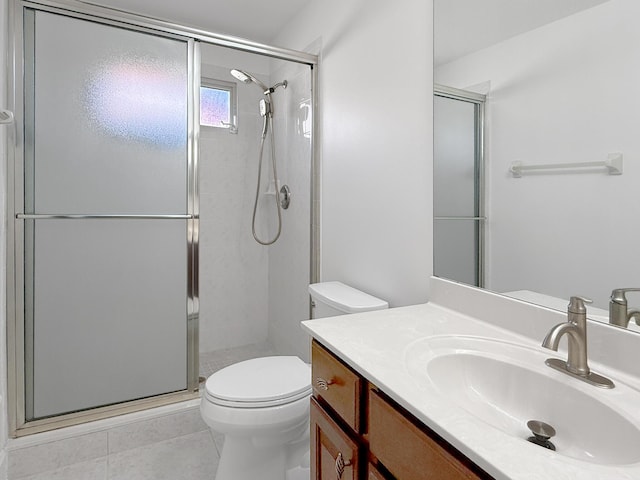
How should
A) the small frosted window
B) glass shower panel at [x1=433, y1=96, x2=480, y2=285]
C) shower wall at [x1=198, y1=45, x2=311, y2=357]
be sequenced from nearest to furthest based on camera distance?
glass shower panel at [x1=433, y1=96, x2=480, y2=285]
shower wall at [x1=198, y1=45, x2=311, y2=357]
the small frosted window

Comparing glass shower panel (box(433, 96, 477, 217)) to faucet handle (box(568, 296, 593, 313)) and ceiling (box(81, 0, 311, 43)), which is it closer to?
faucet handle (box(568, 296, 593, 313))

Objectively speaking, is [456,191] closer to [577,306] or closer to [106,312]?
[577,306]

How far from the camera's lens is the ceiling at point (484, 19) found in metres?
0.96

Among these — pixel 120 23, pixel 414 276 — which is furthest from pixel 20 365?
pixel 414 276

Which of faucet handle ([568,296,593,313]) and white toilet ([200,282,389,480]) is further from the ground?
faucet handle ([568,296,593,313])

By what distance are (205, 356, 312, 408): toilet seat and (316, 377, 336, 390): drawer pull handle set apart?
399 mm

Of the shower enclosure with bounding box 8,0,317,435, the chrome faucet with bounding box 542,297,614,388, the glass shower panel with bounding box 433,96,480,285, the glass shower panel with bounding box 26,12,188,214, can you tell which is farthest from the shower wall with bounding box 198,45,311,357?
the chrome faucet with bounding box 542,297,614,388

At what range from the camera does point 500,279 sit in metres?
1.11

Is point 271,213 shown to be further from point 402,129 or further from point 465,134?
point 465,134

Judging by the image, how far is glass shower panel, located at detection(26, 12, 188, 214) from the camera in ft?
5.45

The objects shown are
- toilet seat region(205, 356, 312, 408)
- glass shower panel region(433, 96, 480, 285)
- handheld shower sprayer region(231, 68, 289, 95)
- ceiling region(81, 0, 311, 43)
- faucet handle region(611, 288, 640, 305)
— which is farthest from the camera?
handheld shower sprayer region(231, 68, 289, 95)

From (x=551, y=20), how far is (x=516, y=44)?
0.10 meters

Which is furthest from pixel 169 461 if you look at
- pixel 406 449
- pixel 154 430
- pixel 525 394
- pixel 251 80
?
pixel 251 80

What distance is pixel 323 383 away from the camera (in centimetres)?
99
